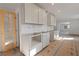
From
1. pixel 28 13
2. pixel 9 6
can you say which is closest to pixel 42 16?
pixel 28 13

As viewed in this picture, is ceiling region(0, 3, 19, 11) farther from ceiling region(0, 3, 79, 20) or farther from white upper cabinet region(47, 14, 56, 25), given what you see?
white upper cabinet region(47, 14, 56, 25)

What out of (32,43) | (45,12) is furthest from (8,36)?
(45,12)

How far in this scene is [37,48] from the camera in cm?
139

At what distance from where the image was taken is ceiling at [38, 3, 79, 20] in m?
1.21

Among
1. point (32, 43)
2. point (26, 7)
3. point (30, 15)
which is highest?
point (26, 7)

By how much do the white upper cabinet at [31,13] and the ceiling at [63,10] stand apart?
13cm

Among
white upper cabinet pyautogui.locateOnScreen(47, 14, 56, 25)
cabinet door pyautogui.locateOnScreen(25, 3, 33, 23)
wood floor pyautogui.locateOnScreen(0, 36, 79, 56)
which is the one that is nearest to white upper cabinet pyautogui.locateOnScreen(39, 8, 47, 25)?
white upper cabinet pyautogui.locateOnScreen(47, 14, 56, 25)

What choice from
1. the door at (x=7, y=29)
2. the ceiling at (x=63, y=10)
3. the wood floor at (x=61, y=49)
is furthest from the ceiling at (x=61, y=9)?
the wood floor at (x=61, y=49)

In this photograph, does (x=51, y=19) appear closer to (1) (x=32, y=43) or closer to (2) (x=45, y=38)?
(2) (x=45, y=38)

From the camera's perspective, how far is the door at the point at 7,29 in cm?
114

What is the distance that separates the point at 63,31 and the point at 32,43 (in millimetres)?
544

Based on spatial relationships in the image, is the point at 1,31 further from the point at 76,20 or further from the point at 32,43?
the point at 76,20

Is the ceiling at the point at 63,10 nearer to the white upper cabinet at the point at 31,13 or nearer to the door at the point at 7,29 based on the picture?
the white upper cabinet at the point at 31,13

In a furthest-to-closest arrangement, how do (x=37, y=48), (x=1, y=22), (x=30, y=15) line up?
1. (x=37, y=48)
2. (x=30, y=15)
3. (x=1, y=22)
